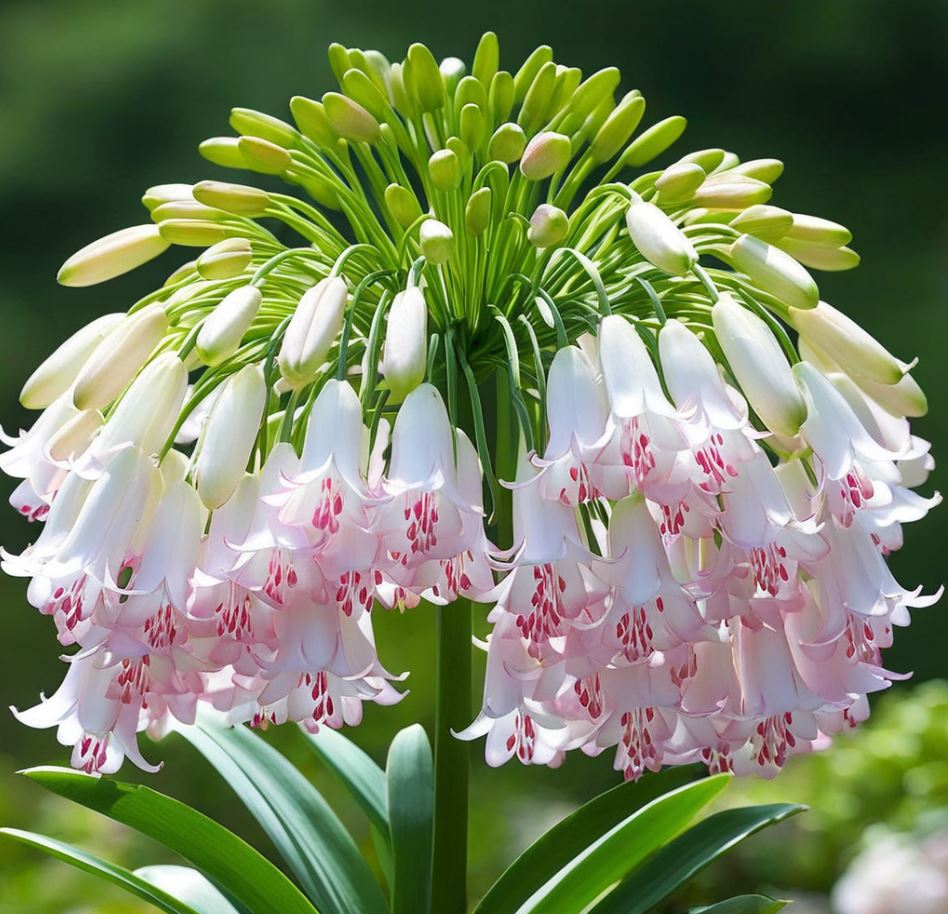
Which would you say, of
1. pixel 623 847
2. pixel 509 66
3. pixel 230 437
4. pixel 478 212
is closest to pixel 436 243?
pixel 478 212

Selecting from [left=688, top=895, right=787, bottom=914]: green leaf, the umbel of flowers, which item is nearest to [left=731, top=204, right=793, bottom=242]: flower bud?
the umbel of flowers

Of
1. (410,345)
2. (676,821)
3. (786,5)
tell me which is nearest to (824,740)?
(676,821)

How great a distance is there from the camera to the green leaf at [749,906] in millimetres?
901

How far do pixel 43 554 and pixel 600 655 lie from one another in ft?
1.11

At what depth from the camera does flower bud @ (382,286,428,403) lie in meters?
0.76

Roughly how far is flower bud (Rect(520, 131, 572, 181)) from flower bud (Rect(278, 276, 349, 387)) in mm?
165

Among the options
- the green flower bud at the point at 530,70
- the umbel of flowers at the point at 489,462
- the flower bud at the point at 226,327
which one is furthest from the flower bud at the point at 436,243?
the green flower bud at the point at 530,70

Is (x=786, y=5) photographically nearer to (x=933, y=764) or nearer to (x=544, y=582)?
(x=933, y=764)

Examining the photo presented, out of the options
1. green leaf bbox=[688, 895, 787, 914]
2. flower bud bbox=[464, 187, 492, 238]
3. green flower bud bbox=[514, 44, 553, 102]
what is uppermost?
green flower bud bbox=[514, 44, 553, 102]

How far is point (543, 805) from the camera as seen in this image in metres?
2.77

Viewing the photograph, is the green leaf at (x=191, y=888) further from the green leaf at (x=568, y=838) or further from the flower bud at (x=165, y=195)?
the flower bud at (x=165, y=195)

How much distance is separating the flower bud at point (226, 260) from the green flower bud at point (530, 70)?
253 millimetres

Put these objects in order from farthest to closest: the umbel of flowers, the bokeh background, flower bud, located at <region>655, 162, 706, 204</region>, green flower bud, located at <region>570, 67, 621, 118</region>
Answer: the bokeh background → green flower bud, located at <region>570, 67, 621, 118</region> → flower bud, located at <region>655, 162, 706, 204</region> → the umbel of flowers

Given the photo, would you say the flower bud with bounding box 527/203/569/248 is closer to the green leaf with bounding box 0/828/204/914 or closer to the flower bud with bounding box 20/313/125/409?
the flower bud with bounding box 20/313/125/409
